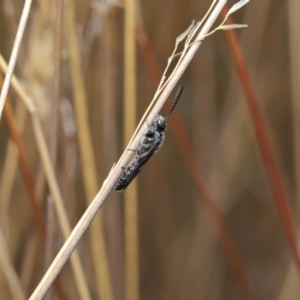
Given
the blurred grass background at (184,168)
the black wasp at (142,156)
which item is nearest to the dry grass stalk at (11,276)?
the blurred grass background at (184,168)

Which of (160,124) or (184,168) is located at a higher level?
(160,124)

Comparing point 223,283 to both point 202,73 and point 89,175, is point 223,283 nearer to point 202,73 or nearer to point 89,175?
point 202,73

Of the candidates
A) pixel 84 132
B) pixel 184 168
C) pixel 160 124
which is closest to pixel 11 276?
pixel 84 132

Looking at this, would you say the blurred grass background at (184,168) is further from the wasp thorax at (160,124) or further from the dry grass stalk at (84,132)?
the wasp thorax at (160,124)

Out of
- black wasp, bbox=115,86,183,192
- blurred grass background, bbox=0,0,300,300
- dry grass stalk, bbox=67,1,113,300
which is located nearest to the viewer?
black wasp, bbox=115,86,183,192

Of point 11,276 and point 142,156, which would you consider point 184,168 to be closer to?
point 11,276

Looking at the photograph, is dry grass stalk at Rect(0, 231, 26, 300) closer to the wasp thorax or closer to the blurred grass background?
the blurred grass background

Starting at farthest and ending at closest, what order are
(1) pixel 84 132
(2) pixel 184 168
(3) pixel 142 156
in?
(2) pixel 184 168 < (1) pixel 84 132 < (3) pixel 142 156

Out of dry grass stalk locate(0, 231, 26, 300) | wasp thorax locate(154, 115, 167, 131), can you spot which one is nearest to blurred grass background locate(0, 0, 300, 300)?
dry grass stalk locate(0, 231, 26, 300)
